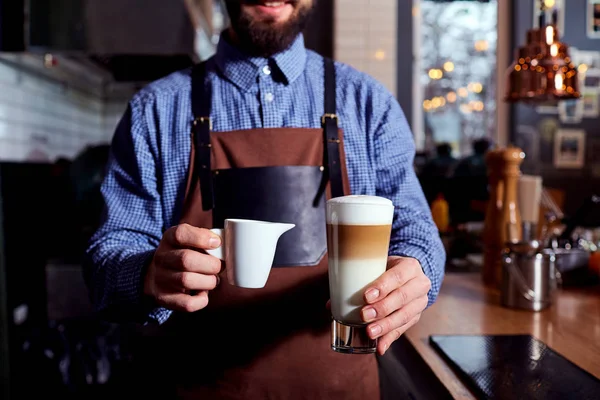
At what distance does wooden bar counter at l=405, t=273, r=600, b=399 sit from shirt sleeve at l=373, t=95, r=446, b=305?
0.64 feet

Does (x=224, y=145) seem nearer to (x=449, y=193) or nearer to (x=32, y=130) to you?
(x=449, y=193)

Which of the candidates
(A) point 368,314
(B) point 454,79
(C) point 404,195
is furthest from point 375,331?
(B) point 454,79

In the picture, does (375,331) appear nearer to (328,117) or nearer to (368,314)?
(368,314)

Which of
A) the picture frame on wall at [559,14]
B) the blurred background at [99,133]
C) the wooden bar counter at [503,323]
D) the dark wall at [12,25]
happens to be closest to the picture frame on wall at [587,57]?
the blurred background at [99,133]

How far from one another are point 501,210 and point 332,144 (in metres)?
0.83

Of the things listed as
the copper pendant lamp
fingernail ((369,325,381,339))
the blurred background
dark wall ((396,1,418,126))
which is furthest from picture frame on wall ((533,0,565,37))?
fingernail ((369,325,381,339))

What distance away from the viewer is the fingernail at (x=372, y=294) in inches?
33.9

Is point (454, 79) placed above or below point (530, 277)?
above

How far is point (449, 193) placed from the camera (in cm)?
305

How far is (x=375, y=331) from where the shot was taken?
89 centimetres

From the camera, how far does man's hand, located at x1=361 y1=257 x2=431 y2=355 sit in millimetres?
877

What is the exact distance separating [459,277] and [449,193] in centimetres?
100

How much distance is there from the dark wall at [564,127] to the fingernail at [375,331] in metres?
3.33

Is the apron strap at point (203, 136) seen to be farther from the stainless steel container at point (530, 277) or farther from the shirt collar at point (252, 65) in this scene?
the stainless steel container at point (530, 277)
